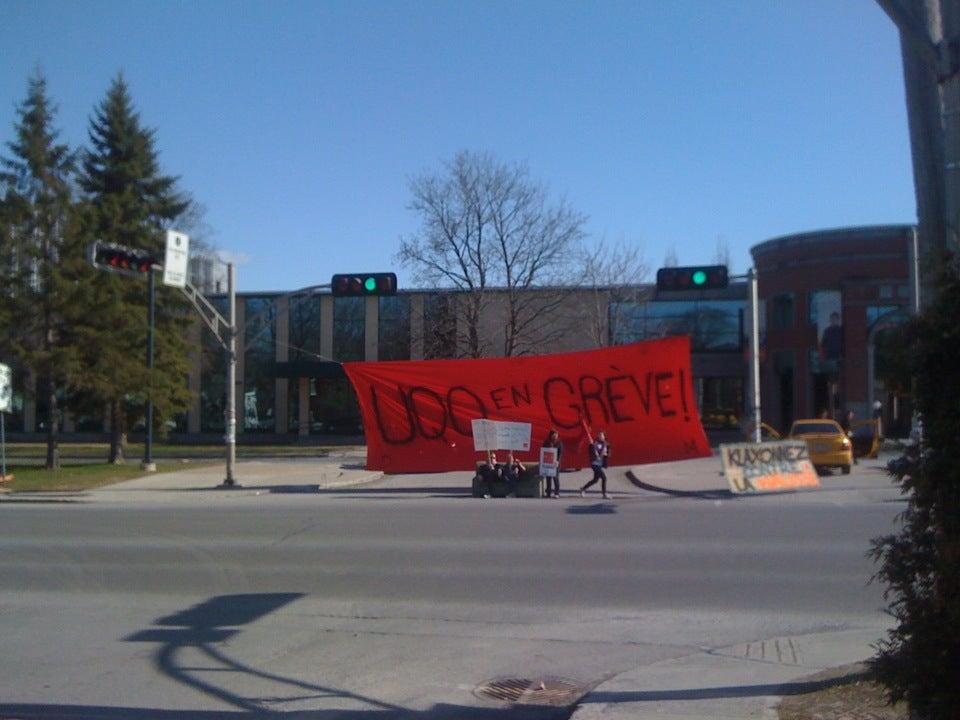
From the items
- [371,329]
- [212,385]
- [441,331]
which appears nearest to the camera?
[441,331]

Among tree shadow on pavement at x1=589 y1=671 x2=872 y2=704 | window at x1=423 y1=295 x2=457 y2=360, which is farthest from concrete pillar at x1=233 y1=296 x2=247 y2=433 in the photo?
tree shadow on pavement at x1=589 y1=671 x2=872 y2=704

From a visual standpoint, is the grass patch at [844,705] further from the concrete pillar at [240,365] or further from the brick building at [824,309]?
the concrete pillar at [240,365]

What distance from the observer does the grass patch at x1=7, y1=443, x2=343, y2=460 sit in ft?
148

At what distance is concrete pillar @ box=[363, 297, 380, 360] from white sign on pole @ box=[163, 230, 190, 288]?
412 inches

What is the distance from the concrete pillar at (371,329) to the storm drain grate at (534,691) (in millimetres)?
26416

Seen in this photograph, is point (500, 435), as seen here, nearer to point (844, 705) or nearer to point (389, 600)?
point (389, 600)

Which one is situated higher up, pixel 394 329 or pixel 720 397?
pixel 394 329

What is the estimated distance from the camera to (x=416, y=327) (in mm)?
31609

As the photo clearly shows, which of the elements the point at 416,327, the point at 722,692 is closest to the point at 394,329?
the point at 416,327

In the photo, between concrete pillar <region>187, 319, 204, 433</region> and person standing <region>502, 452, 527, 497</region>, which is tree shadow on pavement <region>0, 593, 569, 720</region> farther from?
concrete pillar <region>187, 319, 204, 433</region>

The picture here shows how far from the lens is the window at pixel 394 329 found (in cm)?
3159

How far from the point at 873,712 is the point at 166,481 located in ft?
88.3

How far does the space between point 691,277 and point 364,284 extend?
6832mm

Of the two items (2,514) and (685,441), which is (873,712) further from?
(2,514)
